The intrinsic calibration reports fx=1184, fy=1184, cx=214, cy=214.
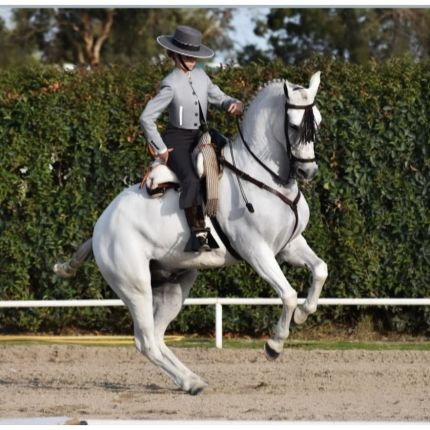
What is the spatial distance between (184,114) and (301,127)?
1007 millimetres

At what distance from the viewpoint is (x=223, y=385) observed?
380 inches

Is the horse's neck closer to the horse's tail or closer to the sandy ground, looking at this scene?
the horse's tail

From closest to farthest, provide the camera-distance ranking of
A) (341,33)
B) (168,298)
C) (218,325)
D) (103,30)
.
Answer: (168,298) < (218,325) < (341,33) < (103,30)

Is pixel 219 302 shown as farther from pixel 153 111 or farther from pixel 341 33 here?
pixel 341 33

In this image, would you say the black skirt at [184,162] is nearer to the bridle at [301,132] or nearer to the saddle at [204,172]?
the saddle at [204,172]

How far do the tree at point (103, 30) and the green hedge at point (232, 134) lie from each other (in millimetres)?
27667

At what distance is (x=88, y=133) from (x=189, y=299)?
2107 mm

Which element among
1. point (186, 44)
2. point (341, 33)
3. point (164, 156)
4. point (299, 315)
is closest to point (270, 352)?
point (299, 315)

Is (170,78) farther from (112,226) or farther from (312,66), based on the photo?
(312,66)

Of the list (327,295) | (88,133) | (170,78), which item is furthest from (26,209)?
(170,78)

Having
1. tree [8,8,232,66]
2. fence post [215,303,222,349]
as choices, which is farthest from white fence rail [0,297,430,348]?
tree [8,8,232,66]

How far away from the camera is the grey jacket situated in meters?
8.85

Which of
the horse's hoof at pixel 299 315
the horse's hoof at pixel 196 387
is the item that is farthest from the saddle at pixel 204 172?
the horse's hoof at pixel 196 387

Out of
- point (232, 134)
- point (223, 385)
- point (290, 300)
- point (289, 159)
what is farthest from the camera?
point (232, 134)
